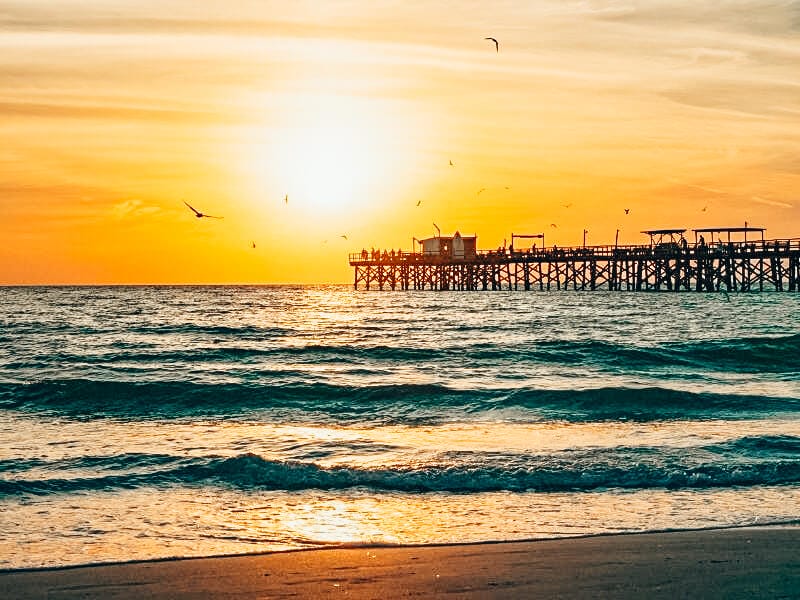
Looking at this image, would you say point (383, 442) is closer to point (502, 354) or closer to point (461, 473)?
point (461, 473)

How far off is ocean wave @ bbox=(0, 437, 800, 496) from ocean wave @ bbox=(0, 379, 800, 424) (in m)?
4.81

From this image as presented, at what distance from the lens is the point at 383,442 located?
543 inches

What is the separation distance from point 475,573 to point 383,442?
22.9ft

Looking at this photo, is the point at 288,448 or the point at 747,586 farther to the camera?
the point at 288,448

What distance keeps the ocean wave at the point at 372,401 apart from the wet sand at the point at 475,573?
8822mm

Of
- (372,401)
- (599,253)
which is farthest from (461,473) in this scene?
(599,253)

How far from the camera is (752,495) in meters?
9.77

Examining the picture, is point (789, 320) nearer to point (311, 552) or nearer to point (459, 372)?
point (459, 372)

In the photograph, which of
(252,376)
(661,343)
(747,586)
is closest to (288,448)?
(747,586)

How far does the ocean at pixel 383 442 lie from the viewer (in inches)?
340

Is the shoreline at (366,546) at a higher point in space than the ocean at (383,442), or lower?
higher

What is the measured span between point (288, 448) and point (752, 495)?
6.02 meters

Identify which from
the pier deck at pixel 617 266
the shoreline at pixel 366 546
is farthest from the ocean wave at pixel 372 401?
the pier deck at pixel 617 266

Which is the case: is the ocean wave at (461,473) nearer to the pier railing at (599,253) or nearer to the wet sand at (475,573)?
the wet sand at (475,573)
